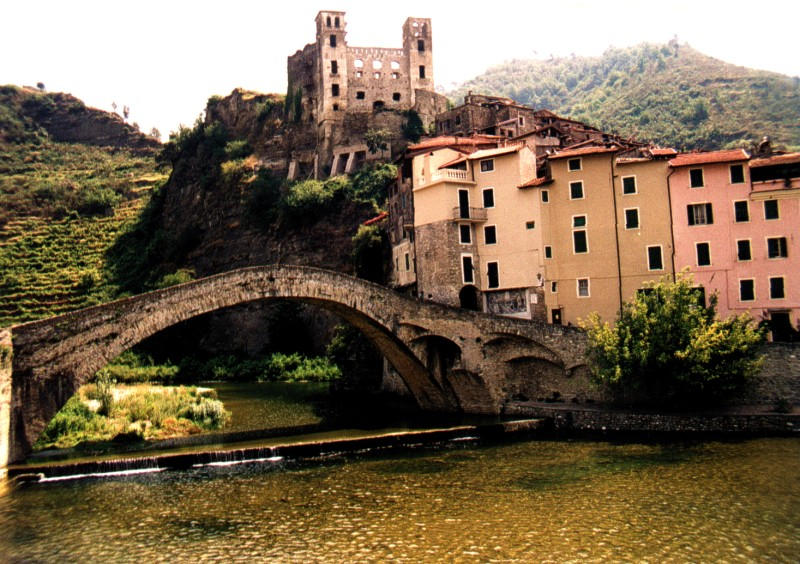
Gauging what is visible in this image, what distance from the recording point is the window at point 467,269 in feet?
129

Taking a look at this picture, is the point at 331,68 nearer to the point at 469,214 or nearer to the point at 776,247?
the point at 469,214

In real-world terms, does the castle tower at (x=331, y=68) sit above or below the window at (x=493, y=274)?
above

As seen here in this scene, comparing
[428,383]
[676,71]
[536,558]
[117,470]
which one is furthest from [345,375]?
[676,71]

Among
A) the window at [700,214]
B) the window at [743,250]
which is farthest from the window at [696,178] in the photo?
the window at [743,250]

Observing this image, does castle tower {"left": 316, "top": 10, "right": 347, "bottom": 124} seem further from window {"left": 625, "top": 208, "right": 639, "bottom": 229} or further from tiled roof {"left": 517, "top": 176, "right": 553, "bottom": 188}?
window {"left": 625, "top": 208, "right": 639, "bottom": 229}

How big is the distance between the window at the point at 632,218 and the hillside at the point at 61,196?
56304 millimetres

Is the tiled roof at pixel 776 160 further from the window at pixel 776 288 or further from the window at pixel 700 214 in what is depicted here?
the window at pixel 776 288

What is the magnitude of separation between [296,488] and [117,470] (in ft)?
23.2

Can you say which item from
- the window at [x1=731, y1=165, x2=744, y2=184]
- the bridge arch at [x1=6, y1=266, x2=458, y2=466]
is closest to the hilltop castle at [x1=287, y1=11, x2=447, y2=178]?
the bridge arch at [x1=6, y1=266, x2=458, y2=466]

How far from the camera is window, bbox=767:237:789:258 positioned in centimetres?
3422

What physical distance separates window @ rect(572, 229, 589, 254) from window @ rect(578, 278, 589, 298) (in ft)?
4.96

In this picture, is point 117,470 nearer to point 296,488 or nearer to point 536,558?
point 296,488

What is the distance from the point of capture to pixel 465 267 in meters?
39.4

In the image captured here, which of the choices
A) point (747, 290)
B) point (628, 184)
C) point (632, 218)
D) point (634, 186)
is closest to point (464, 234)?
point (632, 218)
